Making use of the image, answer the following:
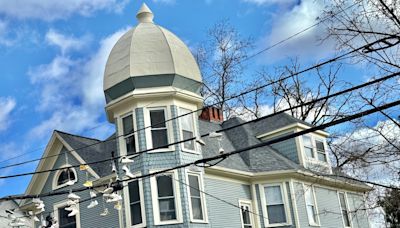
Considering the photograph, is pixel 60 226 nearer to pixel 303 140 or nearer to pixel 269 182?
pixel 269 182

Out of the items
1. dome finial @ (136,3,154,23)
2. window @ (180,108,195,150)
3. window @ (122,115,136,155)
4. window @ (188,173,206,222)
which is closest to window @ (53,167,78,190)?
window @ (122,115,136,155)

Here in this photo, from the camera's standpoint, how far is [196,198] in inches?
705

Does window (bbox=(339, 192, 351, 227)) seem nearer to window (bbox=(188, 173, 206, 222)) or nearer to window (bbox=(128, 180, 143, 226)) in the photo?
window (bbox=(188, 173, 206, 222))

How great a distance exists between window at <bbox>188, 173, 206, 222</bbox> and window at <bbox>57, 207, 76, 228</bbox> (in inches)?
183

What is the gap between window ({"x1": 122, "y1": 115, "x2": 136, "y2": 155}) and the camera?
18.2 meters

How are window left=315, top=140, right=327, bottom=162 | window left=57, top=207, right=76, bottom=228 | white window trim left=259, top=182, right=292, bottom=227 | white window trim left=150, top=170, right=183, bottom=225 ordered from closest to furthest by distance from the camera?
white window trim left=150, top=170, right=183, bottom=225
window left=57, top=207, right=76, bottom=228
white window trim left=259, top=182, right=292, bottom=227
window left=315, top=140, right=327, bottom=162

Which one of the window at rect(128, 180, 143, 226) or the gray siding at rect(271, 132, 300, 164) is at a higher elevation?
the gray siding at rect(271, 132, 300, 164)

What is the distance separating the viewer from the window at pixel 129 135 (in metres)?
18.2

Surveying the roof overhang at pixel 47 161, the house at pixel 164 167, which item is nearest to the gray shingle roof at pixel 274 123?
the house at pixel 164 167

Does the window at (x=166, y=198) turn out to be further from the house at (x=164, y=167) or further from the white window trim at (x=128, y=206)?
the white window trim at (x=128, y=206)

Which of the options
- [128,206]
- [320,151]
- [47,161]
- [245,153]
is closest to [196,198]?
[128,206]

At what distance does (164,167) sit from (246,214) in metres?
4.19

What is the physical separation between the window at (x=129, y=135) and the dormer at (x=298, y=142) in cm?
691

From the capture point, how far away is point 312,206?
21.3m
